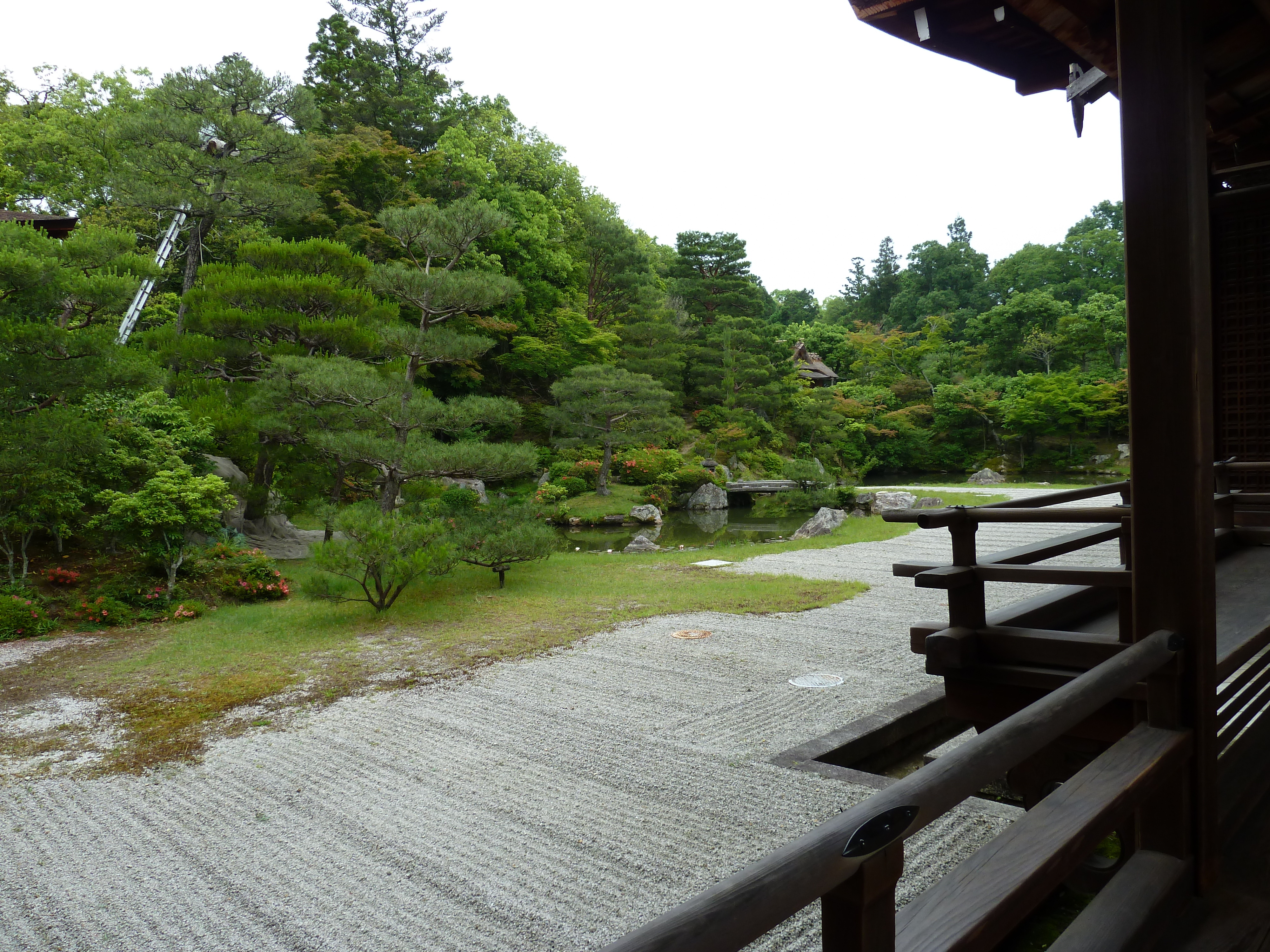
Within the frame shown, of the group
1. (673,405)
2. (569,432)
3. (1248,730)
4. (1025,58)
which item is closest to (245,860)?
(1248,730)

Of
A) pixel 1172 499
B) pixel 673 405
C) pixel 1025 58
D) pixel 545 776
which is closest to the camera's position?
pixel 1172 499

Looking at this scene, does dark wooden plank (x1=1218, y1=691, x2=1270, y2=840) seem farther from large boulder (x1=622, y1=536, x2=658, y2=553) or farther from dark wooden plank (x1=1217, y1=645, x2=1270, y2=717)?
large boulder (x1=622, y1=536, x2=658, y2=553)

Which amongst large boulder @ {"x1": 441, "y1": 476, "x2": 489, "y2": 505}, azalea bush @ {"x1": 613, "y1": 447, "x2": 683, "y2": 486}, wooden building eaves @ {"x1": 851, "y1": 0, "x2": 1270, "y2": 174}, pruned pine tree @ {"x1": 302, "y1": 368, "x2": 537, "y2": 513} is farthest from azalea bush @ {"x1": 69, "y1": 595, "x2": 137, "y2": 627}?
azalea bush @ {"x1": 613, "y1": 447, "x2": 683, "y2": 486}

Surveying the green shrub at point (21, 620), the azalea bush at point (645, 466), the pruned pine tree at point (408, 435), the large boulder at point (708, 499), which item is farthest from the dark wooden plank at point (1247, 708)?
the azalea bush at point (645, 466)

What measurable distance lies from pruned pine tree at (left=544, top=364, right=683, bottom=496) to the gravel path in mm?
10739

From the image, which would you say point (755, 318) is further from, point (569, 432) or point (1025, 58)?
point (1025, 58)

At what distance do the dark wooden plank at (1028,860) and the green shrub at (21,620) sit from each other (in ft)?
22.2

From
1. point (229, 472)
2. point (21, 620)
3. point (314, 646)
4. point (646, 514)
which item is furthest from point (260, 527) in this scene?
point (646, 514)

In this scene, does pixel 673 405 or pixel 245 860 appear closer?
pixel 245 860

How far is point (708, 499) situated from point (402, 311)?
7487 millimetres

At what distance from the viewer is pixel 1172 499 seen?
1395 mm

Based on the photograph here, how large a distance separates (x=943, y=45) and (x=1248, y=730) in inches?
93.3

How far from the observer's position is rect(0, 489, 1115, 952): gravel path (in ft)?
6.46

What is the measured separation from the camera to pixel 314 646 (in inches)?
199
